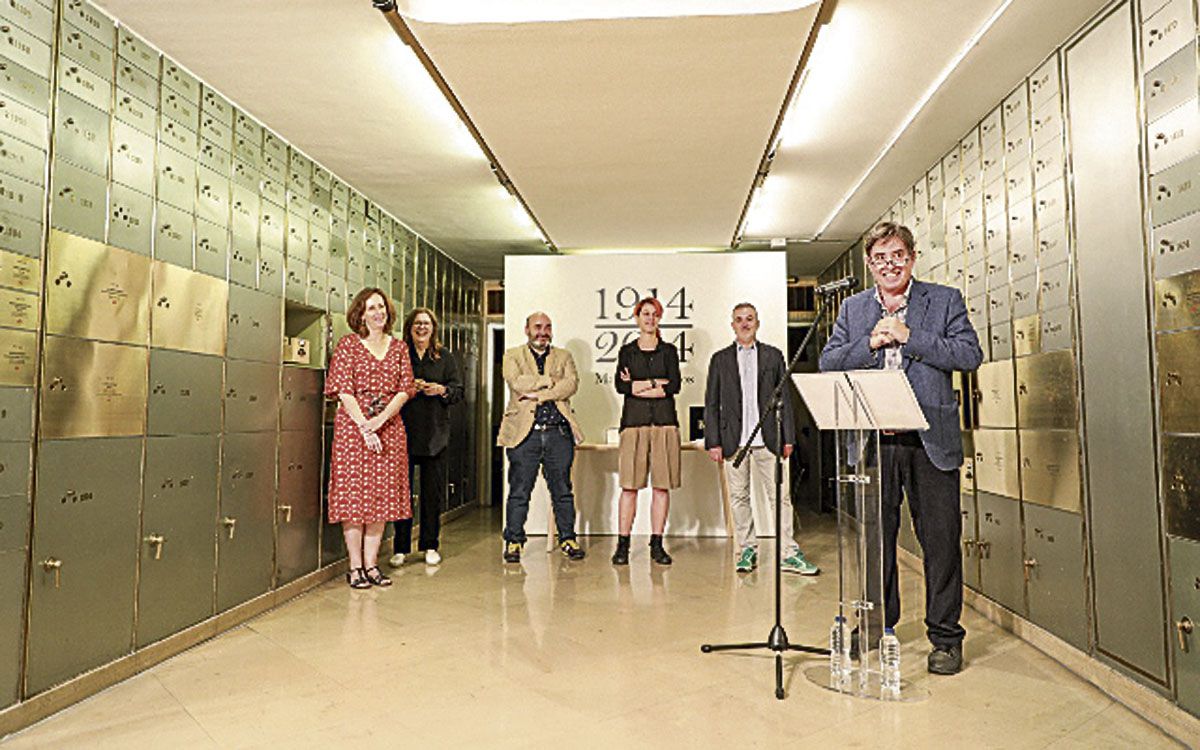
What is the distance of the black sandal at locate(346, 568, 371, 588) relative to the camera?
4020 mm

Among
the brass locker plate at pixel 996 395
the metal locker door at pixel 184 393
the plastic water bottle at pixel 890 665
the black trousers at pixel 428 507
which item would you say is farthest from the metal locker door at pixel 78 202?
the brass locker plate at pixel 996 395

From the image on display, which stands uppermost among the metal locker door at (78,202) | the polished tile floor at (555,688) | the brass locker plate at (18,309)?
the metal locker door at (78,202)

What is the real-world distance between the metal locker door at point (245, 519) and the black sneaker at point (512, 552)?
1.41 m

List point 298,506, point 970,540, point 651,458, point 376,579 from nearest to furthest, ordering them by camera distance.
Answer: point 970,540
point 298,506
point 376,579
point 651,458

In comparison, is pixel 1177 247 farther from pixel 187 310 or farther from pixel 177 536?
pixel 177 536

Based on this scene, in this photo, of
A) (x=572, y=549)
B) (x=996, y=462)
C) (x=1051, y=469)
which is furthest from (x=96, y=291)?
(x=996, y=462)

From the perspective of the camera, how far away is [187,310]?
303 cm

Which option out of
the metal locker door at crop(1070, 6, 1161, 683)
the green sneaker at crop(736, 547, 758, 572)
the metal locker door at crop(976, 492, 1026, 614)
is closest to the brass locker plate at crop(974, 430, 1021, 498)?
the metal locker door at crop(976, 492, 1026, 614)

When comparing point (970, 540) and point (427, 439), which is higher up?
point (427, 439)

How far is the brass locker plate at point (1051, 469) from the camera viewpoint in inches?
109

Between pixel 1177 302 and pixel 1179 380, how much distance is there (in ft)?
0.73

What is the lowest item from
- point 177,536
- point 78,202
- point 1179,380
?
point 177,536

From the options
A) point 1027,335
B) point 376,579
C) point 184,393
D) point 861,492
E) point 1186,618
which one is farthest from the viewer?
point 376,579

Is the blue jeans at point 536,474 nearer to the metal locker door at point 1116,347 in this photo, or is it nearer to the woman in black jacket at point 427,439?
the woman in black jacket at point 427,439
